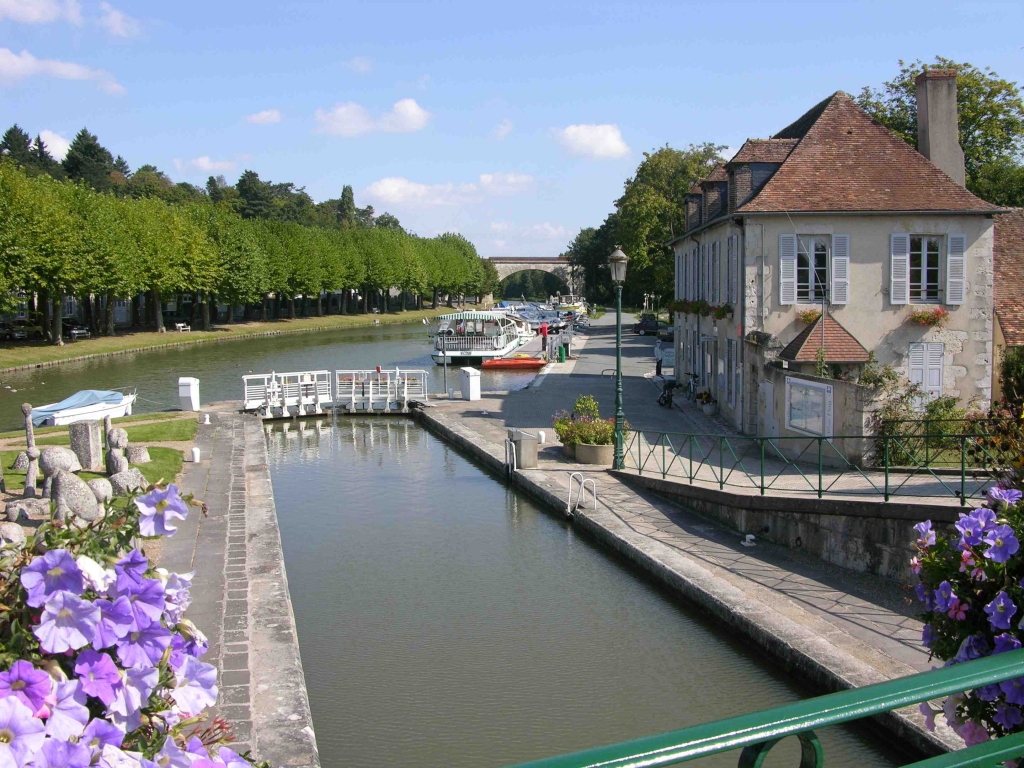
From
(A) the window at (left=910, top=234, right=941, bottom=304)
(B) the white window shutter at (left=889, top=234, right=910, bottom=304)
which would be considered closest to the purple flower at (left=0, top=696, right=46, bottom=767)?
(B) the white window shutter at (left=889, top=234, right=910, bottom=304)

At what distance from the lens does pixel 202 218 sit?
76750 millimetres

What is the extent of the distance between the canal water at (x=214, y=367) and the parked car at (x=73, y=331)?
229 cm

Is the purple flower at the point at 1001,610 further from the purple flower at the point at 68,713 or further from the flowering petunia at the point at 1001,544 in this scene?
the purple flower at the point at 68,713

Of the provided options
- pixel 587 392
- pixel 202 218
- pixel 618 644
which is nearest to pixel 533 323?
pixel 202 218

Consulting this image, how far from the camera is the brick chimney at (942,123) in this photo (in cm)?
2325

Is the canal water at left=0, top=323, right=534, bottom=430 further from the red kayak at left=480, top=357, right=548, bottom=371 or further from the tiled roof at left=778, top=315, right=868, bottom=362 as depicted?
the tiled roof at left=778, top=315, right=868, bottom=362

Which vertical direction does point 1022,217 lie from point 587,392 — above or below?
above

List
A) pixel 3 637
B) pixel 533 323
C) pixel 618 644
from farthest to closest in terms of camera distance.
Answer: pixel 533 323, pixel 618 644, pixel 3 637

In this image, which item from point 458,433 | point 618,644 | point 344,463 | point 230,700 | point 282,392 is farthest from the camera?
point 282,392

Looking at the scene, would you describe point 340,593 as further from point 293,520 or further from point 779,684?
point 779,684

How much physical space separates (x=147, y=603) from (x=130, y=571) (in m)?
0.12

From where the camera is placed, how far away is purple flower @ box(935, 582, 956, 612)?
4.44m

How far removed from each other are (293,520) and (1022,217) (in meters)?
20.5

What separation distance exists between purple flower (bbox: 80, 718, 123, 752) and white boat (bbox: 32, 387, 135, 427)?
26307mm
